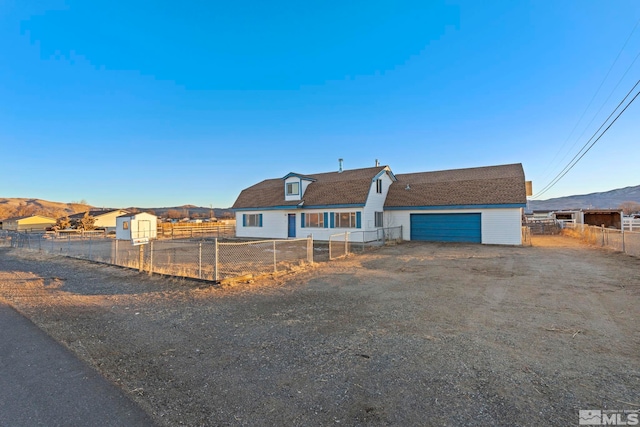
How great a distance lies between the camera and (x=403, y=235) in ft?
72.2

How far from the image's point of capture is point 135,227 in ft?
91.2

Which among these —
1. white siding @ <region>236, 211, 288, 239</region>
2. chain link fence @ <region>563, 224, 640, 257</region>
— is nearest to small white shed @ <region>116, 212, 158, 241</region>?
white siding @ <region>236, 211, 288, 239</region>

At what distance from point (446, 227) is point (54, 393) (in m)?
20.5

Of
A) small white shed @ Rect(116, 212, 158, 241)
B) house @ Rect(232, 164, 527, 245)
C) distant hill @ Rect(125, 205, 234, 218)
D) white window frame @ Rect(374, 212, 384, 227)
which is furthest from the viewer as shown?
distant hill @ Rect(125, 205, 234, 218)

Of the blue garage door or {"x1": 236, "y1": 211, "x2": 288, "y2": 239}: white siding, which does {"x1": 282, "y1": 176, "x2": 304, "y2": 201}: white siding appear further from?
the blue garage door

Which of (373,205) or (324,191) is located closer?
(373,205)

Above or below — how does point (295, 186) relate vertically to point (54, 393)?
above

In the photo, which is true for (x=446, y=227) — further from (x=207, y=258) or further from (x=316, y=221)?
(x=207, y=258)

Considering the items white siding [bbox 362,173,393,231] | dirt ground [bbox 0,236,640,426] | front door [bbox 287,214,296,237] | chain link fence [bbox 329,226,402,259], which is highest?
white siding [bbox 362,173,393,231]

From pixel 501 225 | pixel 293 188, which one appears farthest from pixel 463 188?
pixel 293 188

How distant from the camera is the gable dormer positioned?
23.6 m

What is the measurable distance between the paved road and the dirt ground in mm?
190

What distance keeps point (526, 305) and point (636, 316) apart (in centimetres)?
168

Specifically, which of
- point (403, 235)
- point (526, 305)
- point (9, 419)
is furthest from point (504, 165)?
point (9, 419)
